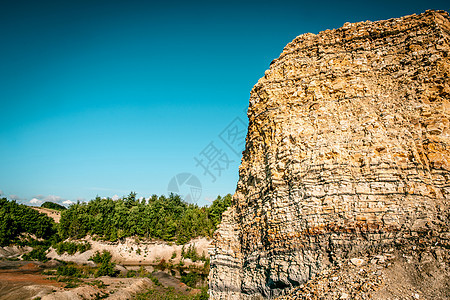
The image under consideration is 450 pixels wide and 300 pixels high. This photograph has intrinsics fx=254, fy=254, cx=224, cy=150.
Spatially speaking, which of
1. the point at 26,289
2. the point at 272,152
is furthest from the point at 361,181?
the point at 26,289

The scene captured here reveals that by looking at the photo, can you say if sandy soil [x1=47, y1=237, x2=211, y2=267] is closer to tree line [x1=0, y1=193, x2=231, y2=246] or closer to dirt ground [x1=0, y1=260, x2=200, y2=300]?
tree line [x1=0, y1=193, x2=231, y2=246]

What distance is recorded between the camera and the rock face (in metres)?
9.46

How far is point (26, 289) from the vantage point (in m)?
25.3

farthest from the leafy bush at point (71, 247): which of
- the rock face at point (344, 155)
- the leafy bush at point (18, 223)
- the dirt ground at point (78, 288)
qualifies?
the rock face at point (344, 155)

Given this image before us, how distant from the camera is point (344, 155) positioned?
11.0m

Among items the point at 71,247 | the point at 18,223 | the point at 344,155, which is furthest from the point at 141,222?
the point at 344,155

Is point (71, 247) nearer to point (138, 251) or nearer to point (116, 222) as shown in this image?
point (116, 222)

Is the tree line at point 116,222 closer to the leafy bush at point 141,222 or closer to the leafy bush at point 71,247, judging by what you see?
the leafy bush at point 141,222

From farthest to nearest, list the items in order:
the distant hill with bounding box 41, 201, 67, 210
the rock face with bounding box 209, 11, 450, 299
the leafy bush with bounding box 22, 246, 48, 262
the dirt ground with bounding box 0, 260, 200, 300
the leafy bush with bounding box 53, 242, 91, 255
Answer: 1. the distant hill with bounding box 41, 201, 67, 210
2. the leafy bush with bounding box 53, 242, 91, 255
3. the leafy bush with bounding box 22, 246, 48, 262
4. the dirt ground with bounding box 0, 260, 200, 300
5. the rock face with bounding box 209, 11, 450, 299

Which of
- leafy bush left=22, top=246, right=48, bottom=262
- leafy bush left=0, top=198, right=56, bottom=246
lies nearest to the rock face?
leafy bush left=22, top=246, right=48, bottom=262

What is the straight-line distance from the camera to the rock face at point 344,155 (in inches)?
372

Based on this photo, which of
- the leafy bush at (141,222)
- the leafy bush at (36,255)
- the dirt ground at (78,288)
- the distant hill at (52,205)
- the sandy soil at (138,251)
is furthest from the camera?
the distant hill at (52,205)

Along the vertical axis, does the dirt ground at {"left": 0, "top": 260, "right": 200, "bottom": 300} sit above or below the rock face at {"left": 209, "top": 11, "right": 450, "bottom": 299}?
below

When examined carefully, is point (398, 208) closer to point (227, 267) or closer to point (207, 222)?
point (227, 267)
